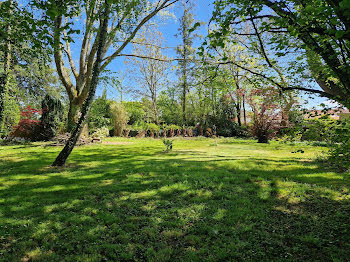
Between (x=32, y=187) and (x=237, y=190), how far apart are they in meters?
4.21

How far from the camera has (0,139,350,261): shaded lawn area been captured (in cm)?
236

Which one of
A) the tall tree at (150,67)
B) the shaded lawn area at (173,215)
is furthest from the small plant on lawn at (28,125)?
the tall tree at (150,67)

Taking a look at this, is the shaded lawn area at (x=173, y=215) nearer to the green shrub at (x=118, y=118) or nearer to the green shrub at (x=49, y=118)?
the green shrub at (x=49, y=118)

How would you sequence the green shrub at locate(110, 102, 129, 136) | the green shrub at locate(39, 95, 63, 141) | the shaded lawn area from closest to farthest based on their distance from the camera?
the shaded lawn area → the green shrub at locate(39, 95, 63, 141) → the green shrub at locate(110, 102, 129, 136)

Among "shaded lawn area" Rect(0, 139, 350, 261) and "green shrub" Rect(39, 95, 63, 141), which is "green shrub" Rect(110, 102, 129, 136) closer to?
"green shrub" Rect(39, 95, 63, 141)

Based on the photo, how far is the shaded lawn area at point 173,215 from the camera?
2.36 metres

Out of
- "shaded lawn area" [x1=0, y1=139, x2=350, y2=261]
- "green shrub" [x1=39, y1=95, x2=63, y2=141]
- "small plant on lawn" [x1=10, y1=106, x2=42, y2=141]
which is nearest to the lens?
"shaded lawn area" [x1=0, y1=139, x2=350, y2=261]

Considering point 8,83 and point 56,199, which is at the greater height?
point 8,83

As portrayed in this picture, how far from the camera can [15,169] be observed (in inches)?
220

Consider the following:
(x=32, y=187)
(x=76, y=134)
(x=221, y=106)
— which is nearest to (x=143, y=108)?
(x=221, y=106)

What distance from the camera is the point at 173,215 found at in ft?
10.4

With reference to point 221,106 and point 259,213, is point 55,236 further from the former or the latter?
point 221,106

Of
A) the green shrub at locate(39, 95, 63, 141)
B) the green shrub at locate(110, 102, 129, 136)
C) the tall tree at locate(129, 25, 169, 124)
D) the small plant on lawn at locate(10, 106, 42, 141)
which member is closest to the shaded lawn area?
the small plant on lawn at locate(10, 106, 42, 141)

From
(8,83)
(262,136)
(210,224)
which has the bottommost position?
(210,224)
